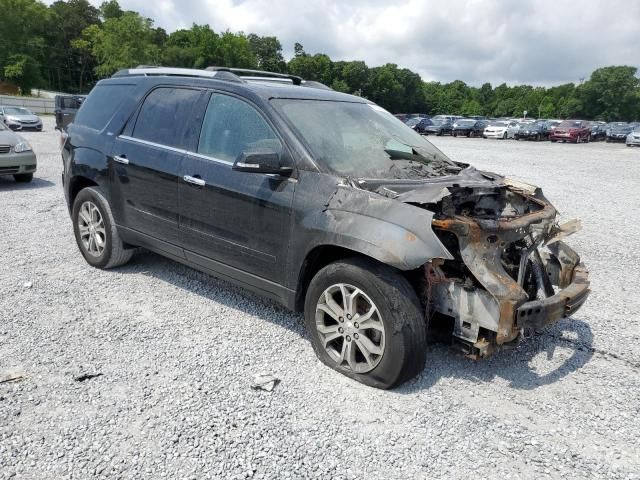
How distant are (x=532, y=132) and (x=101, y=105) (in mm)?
36421

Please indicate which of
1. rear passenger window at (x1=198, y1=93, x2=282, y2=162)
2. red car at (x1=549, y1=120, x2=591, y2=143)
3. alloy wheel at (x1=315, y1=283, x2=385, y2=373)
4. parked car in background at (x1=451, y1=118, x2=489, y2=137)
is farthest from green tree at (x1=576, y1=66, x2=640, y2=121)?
alloy wheel at (x1=315, y1=283, x2=385, y2=373)

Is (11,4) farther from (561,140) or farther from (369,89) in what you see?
(561,140)

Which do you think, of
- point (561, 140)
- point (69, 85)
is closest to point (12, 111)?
point (561, 140)

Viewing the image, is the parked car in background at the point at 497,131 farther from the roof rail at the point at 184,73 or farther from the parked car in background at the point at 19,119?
the roof rail at the point at 184,73

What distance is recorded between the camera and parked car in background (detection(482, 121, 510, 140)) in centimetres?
3778

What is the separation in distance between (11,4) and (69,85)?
1777cm

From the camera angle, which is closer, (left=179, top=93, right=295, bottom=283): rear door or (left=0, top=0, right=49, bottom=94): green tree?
(left=179, top=93, right=295, bottom=283): rear door

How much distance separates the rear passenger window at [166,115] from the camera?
13.9 feet

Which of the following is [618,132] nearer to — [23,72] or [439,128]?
[439,128]

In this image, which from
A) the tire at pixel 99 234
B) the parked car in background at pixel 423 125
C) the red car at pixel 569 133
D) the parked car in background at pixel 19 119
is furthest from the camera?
the parked car in background at pixel 423 125

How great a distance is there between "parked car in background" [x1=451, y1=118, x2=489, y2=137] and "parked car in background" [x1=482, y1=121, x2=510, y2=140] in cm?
107

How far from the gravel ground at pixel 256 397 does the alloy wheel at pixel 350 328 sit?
0.16 meters

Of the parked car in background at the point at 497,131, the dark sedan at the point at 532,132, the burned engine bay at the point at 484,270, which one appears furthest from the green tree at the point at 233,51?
the burned engine bay at the point at 484,270

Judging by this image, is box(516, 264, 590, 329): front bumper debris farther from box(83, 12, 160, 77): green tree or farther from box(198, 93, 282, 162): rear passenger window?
box(83, 12, 160, 77): green tree
